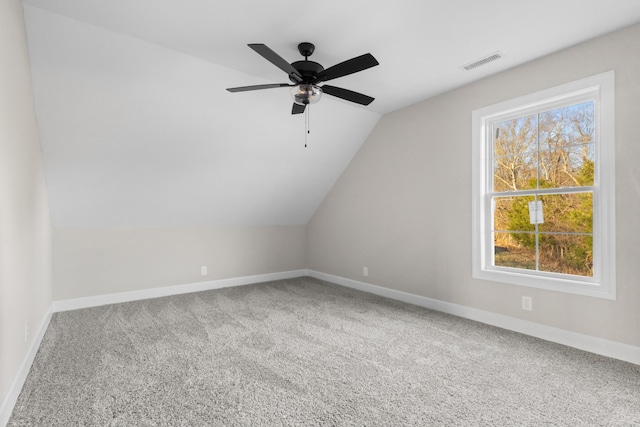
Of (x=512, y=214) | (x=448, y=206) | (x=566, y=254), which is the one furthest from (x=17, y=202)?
(x=566, y=254)

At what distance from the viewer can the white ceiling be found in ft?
7.70

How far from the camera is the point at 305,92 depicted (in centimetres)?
270

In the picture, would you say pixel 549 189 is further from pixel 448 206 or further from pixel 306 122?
pixel 306 122

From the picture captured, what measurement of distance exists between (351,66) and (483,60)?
1.49 metres

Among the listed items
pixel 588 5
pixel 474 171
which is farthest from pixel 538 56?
pixel 474 171

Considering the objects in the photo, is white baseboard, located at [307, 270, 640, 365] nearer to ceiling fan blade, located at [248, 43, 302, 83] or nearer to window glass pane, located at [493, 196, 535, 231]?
window glass pane, located at [493, 196, 535, 231]

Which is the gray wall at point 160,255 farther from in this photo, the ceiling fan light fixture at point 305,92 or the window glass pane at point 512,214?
the window glass pane at point 512,214

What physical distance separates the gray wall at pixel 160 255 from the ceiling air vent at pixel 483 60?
3.79 metres

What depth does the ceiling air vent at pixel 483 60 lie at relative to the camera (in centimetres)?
293

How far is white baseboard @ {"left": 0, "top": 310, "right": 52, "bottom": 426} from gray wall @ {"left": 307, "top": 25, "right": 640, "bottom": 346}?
3.73 m

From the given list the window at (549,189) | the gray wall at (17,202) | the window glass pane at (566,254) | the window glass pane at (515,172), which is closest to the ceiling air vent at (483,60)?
the window at (549,189)

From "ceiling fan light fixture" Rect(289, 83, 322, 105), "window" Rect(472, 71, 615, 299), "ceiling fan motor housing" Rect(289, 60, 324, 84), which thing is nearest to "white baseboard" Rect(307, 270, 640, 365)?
"window" Rect(472, 71, 615, 299)

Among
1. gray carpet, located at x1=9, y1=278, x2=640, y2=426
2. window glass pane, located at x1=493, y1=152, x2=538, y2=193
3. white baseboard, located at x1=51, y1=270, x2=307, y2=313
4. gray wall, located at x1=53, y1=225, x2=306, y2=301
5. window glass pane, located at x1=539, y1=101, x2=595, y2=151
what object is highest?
window glass pane, located at x1=539, y1=101, x2=595, y2=151

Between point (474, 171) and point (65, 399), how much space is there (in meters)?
3.89
